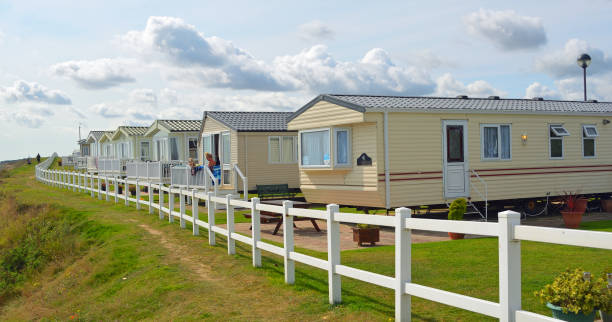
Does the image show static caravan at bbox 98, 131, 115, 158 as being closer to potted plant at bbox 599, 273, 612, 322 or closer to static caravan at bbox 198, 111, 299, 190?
static caravan at bbox 198, 111, 299, 190

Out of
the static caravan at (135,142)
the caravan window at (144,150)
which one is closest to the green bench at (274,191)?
the static caravan at (135,142)

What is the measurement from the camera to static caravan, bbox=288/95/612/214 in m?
15.2

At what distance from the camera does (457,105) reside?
A: 1664cm

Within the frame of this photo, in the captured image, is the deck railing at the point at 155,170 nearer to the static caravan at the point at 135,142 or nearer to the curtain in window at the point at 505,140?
the static caravan at the point at 135,142

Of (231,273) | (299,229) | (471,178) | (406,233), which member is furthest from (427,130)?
(406,233)

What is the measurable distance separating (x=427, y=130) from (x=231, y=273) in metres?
8.38

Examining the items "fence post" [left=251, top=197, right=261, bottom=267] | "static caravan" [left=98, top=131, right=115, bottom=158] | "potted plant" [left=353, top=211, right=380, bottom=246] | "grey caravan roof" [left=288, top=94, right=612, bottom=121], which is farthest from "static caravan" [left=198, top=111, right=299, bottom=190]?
"static caravan" [left=98, top=131, right=115, bottom=158]

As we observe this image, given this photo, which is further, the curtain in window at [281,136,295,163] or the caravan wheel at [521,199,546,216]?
the curtain in window at [281,136,295,163]

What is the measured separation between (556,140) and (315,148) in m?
7.51

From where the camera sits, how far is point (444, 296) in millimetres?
5051

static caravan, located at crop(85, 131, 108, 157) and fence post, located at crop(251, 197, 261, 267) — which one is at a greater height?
static caravan, located at crop(85, 131, 108, 157)

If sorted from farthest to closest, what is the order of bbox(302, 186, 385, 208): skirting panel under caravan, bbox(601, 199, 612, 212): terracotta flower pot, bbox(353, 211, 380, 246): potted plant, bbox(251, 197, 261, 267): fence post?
bbox(601, 199, 612, 212): terracotta flower pot, bbox(302, 186, 385, 208): skirting panel under caravan, bbox(353, 211, 380, 246): potted plant, bbox(251, 197, 261, 267): fence post

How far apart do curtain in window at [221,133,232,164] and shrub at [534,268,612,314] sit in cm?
1885

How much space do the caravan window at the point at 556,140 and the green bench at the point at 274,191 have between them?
9.72m
